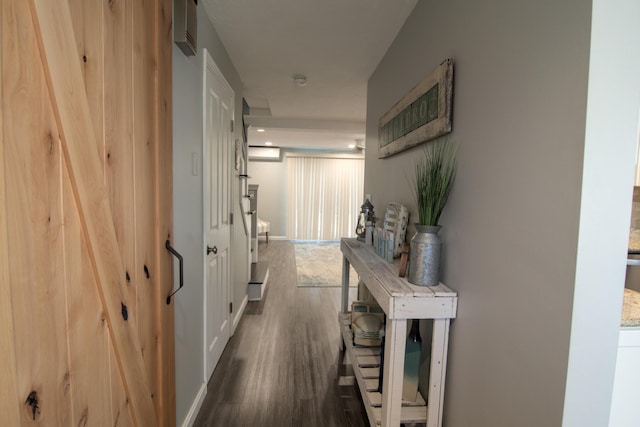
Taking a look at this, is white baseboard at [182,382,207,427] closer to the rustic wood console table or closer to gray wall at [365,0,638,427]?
the rustic wood console table

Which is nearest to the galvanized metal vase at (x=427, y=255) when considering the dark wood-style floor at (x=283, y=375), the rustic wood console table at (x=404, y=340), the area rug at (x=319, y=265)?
the rustic wood console table at (x=404, y=340)

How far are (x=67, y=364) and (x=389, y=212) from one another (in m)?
1.63

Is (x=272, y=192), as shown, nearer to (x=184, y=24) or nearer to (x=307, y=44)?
(x=307, y=44)

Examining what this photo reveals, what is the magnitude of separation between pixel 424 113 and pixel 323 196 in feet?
20.5

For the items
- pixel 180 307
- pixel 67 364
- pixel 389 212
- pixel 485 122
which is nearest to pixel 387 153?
pixel 389 212

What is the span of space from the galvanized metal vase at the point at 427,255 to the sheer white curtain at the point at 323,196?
636 cm

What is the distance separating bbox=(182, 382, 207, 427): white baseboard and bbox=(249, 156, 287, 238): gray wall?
599 cm

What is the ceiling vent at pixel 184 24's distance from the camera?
4.53 feet

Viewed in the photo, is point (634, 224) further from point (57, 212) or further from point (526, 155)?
point (57, 212)

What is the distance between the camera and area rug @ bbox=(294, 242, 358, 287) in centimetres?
438

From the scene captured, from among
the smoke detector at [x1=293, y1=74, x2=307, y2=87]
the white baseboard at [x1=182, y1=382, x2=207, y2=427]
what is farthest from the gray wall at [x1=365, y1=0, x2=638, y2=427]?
the smoke detector at [x1=293, y1=74, x2=307, y2=87]

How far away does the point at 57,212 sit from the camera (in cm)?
71

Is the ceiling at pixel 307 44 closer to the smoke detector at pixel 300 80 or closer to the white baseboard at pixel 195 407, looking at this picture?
the smoke detector at pixel 300 80

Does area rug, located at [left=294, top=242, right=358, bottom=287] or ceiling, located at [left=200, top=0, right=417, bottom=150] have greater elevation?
ceiling, located at [left=200, top=0, right=417, bottom=150]
